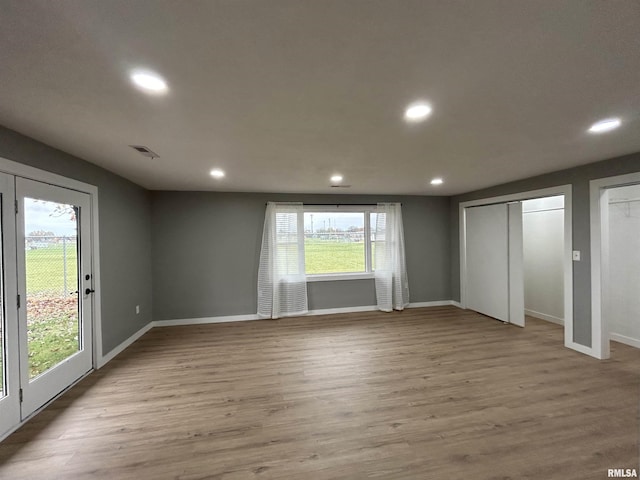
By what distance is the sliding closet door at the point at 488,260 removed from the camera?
4477 mm

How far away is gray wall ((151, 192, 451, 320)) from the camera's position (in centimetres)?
457

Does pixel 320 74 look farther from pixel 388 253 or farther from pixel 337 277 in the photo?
pixel 388 253

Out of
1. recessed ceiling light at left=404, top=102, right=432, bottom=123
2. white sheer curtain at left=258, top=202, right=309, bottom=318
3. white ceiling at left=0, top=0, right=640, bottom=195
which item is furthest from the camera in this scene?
white sheer curtain at left=258, top=202, right=309, bottom=318

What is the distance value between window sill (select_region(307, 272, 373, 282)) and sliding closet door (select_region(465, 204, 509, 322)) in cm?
199

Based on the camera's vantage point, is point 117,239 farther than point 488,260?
No

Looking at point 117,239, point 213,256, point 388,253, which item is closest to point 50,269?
point 117,239

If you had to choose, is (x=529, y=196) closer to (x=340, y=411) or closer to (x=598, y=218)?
(x=598, y=218)

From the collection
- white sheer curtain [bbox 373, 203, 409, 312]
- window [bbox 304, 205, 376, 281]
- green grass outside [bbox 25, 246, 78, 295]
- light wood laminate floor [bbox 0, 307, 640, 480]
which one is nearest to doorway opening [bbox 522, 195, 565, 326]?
light wood laminate floor [bbox 0, 307, 640, 480]

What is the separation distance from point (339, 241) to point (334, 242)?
0.11 m

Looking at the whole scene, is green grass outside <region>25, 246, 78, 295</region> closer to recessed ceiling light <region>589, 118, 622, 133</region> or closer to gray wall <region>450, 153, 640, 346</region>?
recessed ceiling light <region>589, 118, 622, 133</region>

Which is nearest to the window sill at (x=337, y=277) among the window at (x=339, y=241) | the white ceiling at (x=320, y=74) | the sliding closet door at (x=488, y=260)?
the window at (x=339, y=241)

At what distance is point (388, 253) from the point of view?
5.22m

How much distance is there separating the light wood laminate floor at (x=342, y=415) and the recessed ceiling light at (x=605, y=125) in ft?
7.53

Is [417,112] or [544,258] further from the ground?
[417,112]
